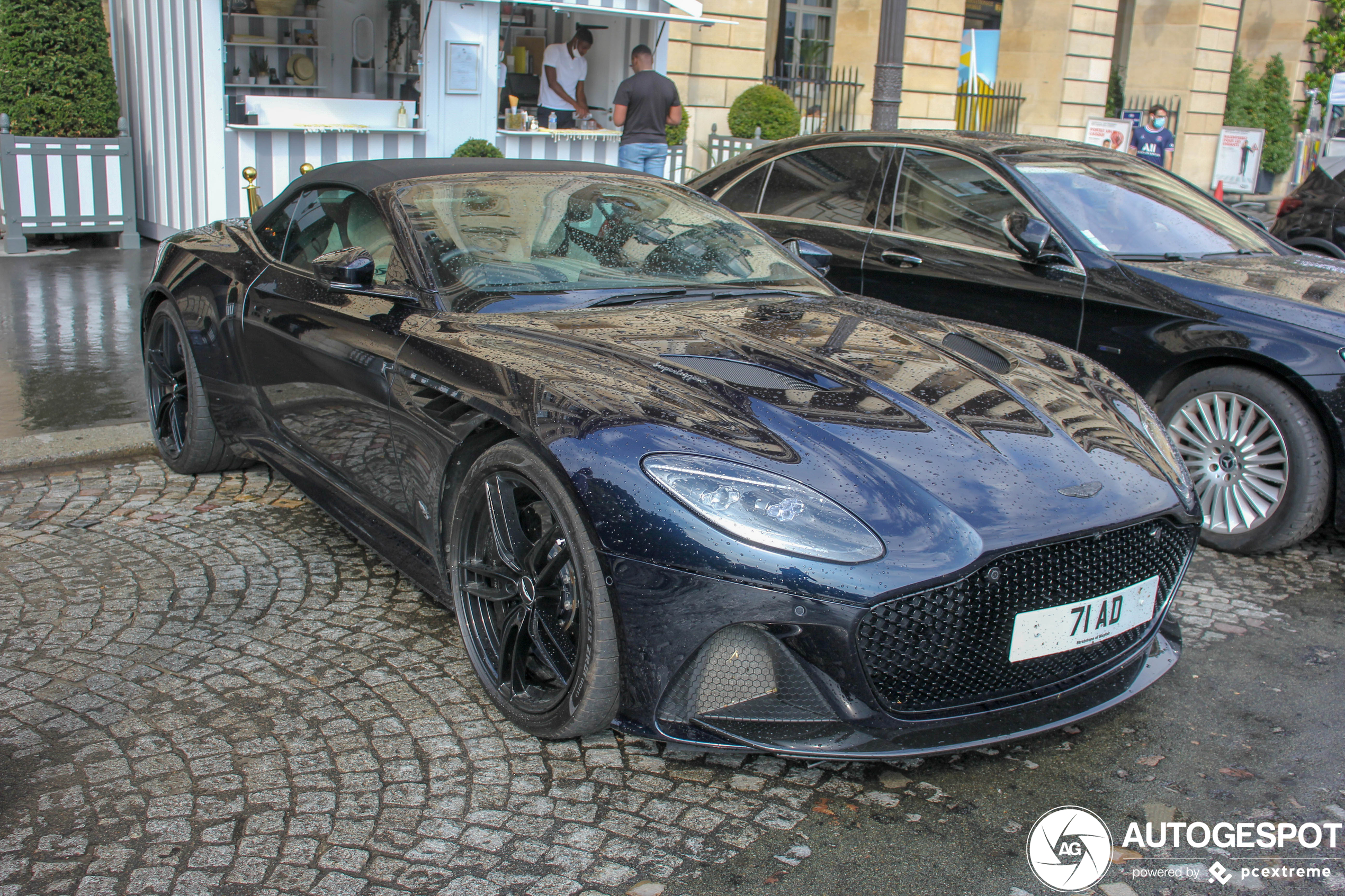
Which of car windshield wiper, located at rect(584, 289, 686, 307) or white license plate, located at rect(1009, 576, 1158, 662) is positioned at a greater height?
car windshield wiper, located at rect(584, 289, 686, 307)

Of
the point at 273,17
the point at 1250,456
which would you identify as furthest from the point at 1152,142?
the point at 1250,456

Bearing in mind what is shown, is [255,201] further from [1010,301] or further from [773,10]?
[773,10]

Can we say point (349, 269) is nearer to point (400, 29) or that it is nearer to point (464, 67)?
point (464, 67)

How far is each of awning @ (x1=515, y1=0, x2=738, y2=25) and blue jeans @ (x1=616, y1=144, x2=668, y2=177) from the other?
4.66 feet

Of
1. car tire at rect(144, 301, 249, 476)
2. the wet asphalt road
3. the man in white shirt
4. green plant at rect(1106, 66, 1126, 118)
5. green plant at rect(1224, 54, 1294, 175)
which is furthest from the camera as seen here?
green plant at rect(1224, 54, 1294, 175)

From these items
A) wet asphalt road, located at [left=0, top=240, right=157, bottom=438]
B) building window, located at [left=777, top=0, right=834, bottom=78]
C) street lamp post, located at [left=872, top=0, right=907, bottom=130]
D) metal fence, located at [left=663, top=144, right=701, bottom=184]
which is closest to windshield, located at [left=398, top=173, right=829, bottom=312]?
wet asphalt road, located at [left=0, top=240, right=157, bottom=438]

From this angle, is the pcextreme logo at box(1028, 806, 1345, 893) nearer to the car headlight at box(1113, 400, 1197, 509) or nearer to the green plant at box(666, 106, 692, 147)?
the car headlight at box(1113, 400, 1197, 509)

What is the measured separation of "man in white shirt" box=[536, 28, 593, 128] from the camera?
13039 mm

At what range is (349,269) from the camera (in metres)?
3.63

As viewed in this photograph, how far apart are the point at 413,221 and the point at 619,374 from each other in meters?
1.16

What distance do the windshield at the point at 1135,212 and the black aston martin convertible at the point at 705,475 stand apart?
5.85 ft

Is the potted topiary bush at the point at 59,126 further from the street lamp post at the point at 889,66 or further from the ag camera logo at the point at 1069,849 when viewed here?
the ag camera logo at the point at 1069,849

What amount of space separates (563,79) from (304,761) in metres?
11.4

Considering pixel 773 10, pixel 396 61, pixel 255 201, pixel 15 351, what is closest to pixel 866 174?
pixel 255 201
